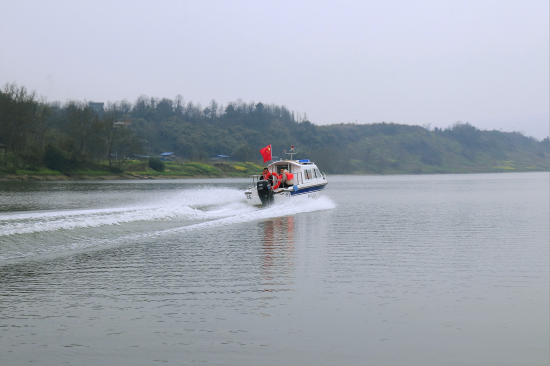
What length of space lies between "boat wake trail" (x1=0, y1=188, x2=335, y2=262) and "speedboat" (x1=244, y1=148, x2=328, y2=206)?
56.6 inches

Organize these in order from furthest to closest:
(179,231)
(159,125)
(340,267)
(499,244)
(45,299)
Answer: (159,125) → (179,231) → (499,244) → (340,267) → (45,299)

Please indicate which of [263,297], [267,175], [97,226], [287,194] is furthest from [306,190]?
[263,297]

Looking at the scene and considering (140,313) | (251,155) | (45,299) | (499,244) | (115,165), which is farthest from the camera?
(251,155)

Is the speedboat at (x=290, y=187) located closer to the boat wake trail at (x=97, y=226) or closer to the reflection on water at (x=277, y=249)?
the boat wake trail at (x=97, y=226)

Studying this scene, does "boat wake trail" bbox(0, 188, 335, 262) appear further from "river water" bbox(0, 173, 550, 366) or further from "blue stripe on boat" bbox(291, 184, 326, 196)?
"blue stripe on boat" bbox(291, 184, 326, 196)

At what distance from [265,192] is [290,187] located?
3.14m

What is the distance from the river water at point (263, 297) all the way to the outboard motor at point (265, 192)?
10.4m

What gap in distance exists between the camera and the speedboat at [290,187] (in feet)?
105

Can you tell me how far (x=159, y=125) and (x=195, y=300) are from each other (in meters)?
186

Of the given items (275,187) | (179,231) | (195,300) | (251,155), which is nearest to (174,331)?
(195,300)

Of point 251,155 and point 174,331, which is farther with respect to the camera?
point 251,155

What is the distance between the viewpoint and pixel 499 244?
19125 millimetres

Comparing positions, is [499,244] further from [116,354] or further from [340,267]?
[116,354]

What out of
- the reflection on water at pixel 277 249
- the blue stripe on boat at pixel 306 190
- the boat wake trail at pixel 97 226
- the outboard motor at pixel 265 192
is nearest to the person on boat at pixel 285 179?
the blue stripe on boat at pixel 306 190
